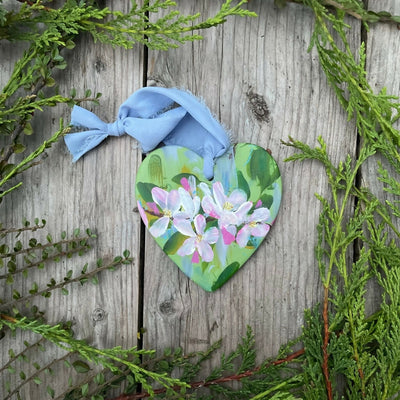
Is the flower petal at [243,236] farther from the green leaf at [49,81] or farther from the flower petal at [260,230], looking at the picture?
the green leaf at [49,81]

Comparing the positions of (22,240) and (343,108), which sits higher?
(343,108)

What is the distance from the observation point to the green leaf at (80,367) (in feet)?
4.32

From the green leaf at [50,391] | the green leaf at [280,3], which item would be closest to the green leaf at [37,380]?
the green leaf at [50,391]

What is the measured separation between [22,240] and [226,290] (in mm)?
569

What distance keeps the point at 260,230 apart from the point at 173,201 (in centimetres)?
24

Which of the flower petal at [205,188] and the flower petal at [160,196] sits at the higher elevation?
the flower petal at [205,188]

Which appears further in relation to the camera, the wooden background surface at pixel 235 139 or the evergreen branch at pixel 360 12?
the wooden background surface at pixel 235 139

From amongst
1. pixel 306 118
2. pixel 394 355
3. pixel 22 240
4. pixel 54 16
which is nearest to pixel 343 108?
pixel 306 118

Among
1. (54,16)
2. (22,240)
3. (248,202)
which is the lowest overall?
(22,240)

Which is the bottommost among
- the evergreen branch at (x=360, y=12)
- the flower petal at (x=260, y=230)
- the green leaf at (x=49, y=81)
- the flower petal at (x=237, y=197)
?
the flower petal at (x=260, y=230)

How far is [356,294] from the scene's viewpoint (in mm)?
1260

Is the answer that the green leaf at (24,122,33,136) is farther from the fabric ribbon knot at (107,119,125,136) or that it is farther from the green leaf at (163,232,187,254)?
the green leaf at (163,232,187,254)

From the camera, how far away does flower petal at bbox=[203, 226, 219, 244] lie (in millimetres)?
1315

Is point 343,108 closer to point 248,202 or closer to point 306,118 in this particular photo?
point 306,118
